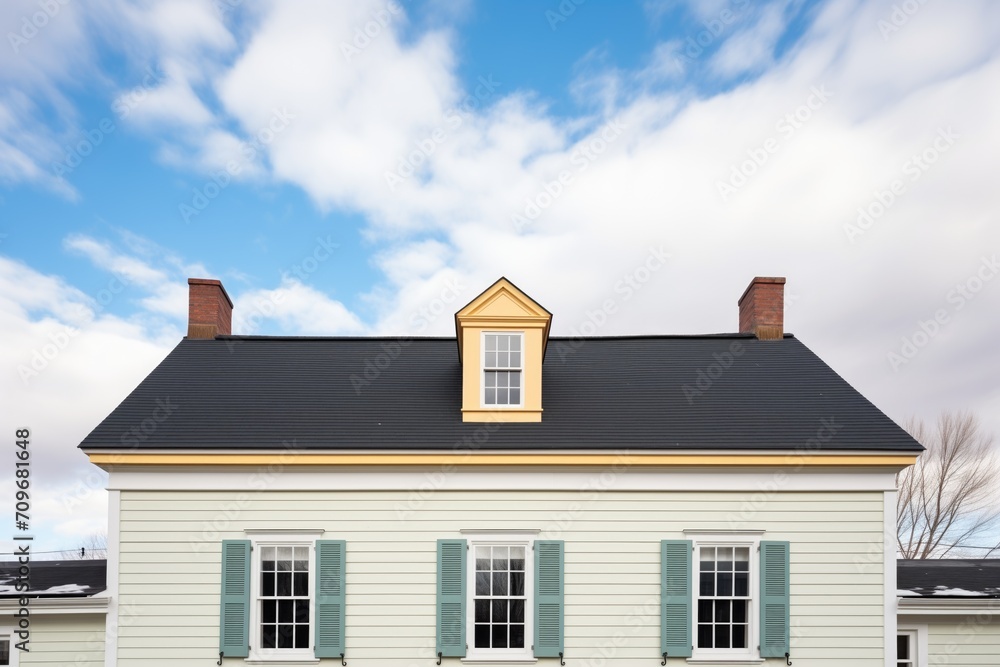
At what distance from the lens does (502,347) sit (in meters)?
11.9

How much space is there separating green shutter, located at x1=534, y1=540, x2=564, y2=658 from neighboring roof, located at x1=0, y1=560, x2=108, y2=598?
7.66m

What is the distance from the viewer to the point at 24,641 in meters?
10.6

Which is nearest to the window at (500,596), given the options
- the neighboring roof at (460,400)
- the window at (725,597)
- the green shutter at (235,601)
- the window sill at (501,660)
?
the window sill at (501,660)

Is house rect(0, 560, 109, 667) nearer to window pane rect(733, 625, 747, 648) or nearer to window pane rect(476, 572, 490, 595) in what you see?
window pane rect(476, 572, 490, 595)

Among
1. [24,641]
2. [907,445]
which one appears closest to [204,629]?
[24,641]

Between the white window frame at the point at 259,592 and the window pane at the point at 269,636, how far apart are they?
Answer: 73 mm

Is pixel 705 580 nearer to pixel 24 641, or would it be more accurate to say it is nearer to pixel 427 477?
pixel 427 477

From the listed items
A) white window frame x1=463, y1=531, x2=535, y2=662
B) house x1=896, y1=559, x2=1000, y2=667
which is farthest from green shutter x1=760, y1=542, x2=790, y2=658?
white window frame x1=463, y1=531, x2=535, y2=662

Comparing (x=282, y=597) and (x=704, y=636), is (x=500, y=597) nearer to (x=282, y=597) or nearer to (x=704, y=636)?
(x=704, y=636)

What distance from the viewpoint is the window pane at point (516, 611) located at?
1082 cm

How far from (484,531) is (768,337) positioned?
26.5 feet

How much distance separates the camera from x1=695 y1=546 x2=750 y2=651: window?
1073cm

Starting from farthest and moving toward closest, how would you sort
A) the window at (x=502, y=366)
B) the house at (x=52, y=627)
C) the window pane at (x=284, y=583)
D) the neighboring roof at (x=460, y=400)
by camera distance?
the window at (x=502, y=366) < the neighboring roof at (x=460, y=400) < the window pane at (x=284, y=583) < the house at (x=52, y=627)

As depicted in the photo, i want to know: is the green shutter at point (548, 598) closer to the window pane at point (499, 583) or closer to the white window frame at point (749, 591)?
the window pane at point (499, 583)
